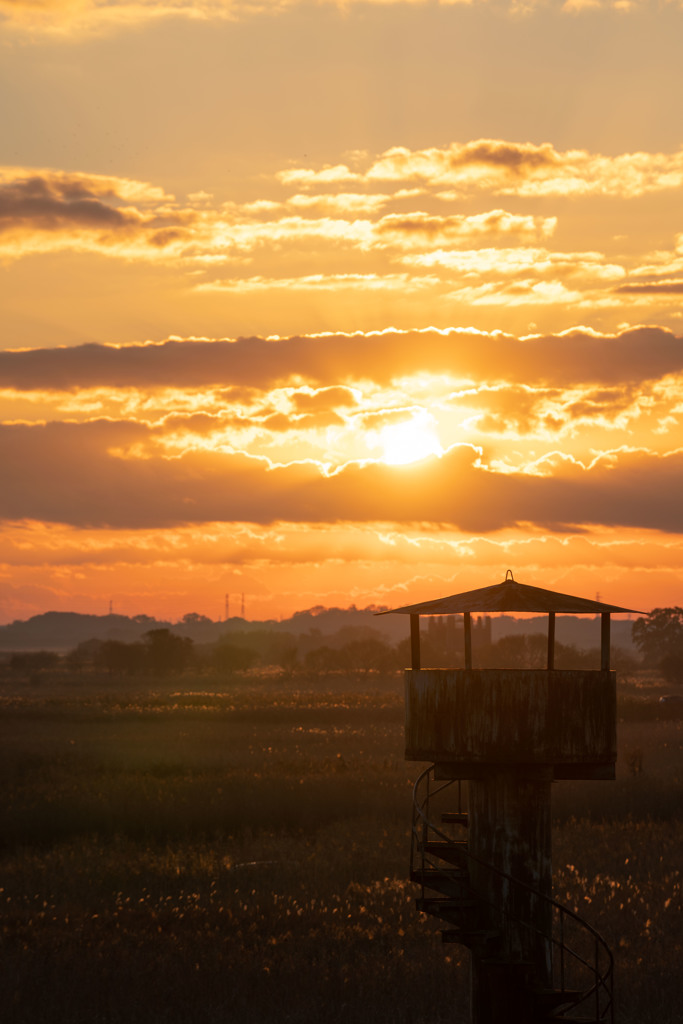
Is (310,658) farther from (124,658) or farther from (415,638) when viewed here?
(415,638)

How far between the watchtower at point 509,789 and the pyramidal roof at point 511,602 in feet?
0.42

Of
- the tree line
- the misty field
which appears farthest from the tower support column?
the tree line

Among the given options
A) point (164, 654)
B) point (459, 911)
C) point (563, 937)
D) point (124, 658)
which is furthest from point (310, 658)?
point (459, 911)

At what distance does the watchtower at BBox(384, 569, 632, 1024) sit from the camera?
1186 cm

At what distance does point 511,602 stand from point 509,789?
7.71ft

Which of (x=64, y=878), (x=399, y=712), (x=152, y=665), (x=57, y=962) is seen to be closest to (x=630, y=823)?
(x=64, y=878)

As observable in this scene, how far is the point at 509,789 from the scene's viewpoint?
12.4m

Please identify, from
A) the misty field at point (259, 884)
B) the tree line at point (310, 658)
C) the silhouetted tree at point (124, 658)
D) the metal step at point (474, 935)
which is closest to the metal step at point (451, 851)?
the metal step at point (474, 935)

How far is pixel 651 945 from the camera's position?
61.4 ft

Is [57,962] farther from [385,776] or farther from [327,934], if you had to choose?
[385,776]

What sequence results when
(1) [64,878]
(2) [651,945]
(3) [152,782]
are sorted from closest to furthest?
1. (2) [651,945]
2. (1) [64,878]
3. (3) [152,782]

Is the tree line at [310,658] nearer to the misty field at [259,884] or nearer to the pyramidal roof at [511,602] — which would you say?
the misty field at [259,884]

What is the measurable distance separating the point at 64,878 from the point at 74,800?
876 cm

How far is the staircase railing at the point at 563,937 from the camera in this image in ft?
39.3
